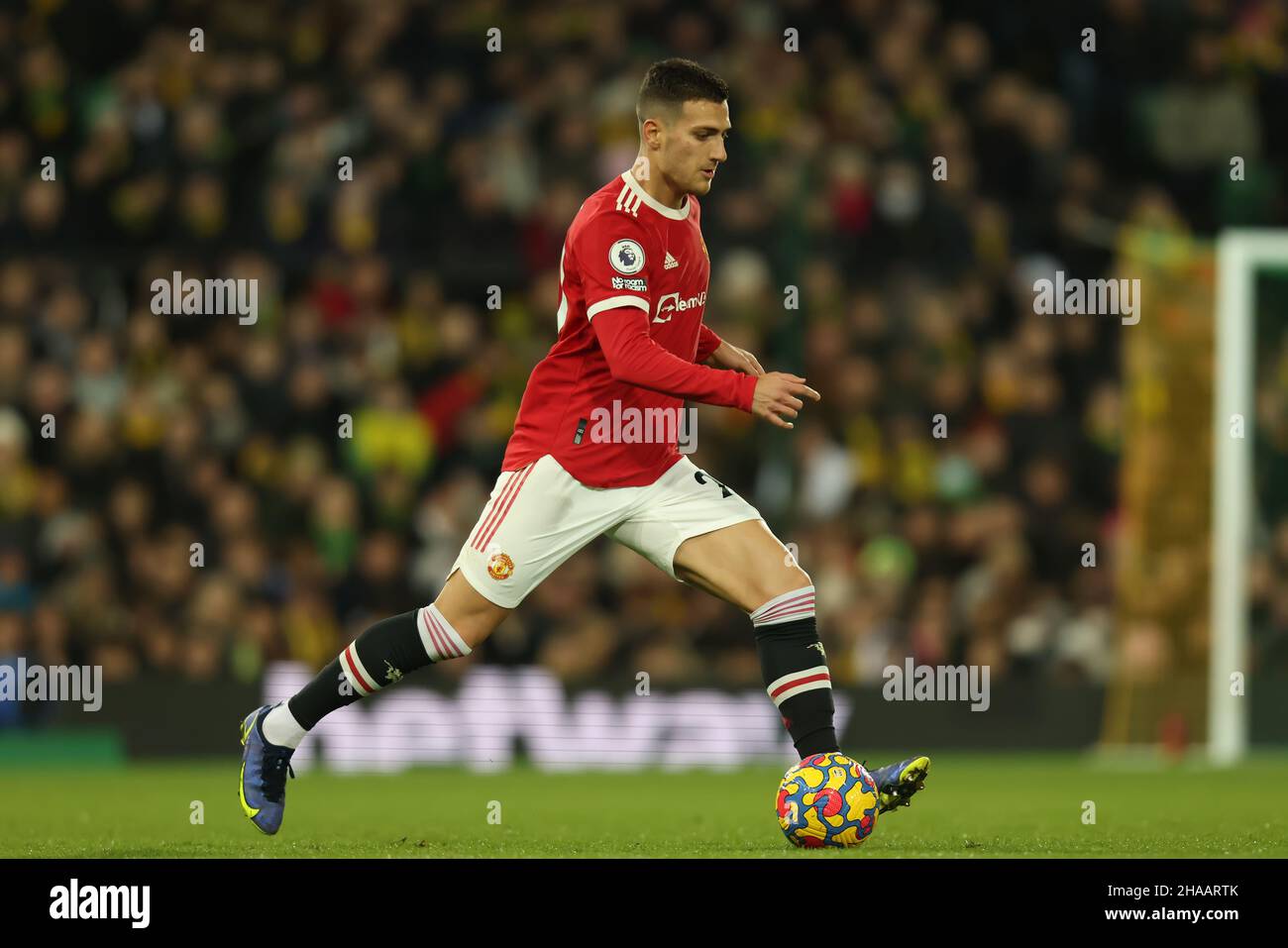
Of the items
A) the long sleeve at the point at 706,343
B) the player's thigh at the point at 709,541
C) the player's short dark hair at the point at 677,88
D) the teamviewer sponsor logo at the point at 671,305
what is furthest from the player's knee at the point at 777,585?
the player's short dark hair at the point at 677,88

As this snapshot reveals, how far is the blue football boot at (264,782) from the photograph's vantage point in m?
6.97

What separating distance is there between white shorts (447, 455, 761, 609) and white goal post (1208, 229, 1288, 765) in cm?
677

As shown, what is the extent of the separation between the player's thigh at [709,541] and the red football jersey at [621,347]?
0.34 ft

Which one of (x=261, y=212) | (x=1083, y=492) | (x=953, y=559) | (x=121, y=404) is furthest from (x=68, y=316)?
(x=1083, y=492)

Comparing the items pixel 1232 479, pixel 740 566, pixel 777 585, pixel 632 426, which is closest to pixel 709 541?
pixel 740 566

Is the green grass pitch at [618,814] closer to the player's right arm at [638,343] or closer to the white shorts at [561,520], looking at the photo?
the white shorts at [561,520]

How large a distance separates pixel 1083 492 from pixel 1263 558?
1.55 metres

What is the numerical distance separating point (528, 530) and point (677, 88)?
1546mm

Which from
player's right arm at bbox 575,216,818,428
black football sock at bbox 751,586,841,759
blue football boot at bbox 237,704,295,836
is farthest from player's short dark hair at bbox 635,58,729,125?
blue football boot at bbox 237,704,295,836

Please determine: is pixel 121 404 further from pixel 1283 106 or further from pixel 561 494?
pixel 1283 106

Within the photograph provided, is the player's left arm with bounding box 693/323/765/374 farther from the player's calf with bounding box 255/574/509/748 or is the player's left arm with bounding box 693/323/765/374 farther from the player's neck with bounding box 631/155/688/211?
the player's calf with bounding box 255/574/509/748

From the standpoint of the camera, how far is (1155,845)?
261 inches

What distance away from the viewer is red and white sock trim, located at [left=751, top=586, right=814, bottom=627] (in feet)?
22.5
